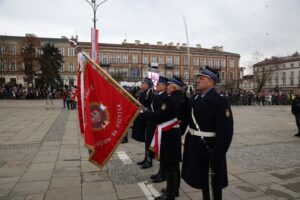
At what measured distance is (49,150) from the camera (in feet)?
25.6

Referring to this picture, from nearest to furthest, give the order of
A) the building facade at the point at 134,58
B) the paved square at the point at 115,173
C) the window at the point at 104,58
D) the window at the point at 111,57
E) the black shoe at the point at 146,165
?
the paved square at the point at 115,173 → the black shoe at the point at 146,165 → the building facade at the point at 134,58 → the window at the point at 104,58 → the window at the point at 111,57

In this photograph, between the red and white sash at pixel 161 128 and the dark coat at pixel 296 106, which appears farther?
the dark coat at pixel 296 106

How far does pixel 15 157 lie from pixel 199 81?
5695mm

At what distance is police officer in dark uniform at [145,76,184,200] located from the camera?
4.17 meters

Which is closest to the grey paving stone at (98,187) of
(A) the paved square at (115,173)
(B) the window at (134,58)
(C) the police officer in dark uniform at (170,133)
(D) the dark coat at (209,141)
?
(A) the paved square at (115,173)

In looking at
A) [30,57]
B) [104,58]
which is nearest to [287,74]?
[104,58]

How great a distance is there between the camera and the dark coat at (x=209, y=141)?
3207 mm

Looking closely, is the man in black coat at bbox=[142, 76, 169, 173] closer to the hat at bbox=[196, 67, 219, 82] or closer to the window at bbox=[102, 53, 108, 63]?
the hat at bbox=[196, 67, 219, 82]

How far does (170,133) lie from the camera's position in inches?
173

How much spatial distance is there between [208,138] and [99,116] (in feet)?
6.05

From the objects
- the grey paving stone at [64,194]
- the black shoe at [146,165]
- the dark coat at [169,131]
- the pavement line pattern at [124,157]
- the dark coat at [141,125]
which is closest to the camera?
the dark coat at [169,131]

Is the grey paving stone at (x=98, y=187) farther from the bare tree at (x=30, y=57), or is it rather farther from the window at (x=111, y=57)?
the window at (x=111, y=57)

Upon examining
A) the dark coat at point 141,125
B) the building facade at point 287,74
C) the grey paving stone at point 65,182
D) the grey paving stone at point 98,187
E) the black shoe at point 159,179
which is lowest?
the grey paving stone at point 98,187

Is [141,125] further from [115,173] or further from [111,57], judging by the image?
[111,57]
